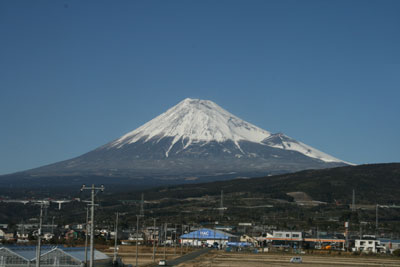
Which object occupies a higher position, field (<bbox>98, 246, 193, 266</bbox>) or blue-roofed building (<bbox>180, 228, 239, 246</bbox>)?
blue-roofed building (<bbox>180, 228, 239, 246</bbox>)

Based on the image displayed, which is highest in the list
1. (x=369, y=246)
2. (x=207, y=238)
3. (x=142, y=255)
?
(x=369, y=246)

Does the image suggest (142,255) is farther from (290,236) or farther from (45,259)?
(290,236)

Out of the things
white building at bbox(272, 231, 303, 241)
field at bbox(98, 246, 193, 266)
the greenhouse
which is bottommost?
field at bbox(98, 246, 193, 266)

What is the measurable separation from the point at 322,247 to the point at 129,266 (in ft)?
253

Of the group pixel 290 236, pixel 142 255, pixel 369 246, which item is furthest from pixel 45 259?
pixel 290 236

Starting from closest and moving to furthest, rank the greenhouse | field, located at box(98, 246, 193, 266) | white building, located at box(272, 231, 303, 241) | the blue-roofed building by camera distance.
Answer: the greenhouse → field, located at box(98, 246, 193, 266) → white building, located at box(272, 231, 303, 241) → the blue-roofed building

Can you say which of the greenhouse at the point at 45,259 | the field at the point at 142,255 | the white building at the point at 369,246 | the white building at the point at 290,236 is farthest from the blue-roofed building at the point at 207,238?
the greenhouse at the point at 45,259

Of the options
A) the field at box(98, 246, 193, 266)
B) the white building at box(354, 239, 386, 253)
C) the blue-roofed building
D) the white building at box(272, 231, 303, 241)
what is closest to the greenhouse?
the field at box(98, 246, 193, 266)

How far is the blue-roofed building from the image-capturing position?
565 ft

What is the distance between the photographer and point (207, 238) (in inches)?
6969

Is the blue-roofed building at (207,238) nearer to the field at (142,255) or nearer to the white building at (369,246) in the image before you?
the field at (142,255)

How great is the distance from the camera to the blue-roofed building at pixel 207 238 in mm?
172163

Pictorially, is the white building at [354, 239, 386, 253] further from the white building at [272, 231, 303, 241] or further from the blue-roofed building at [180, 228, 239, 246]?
→ the blue-roofed building at [180, 228, 239, 246]

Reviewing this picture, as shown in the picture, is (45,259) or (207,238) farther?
(207,238)
